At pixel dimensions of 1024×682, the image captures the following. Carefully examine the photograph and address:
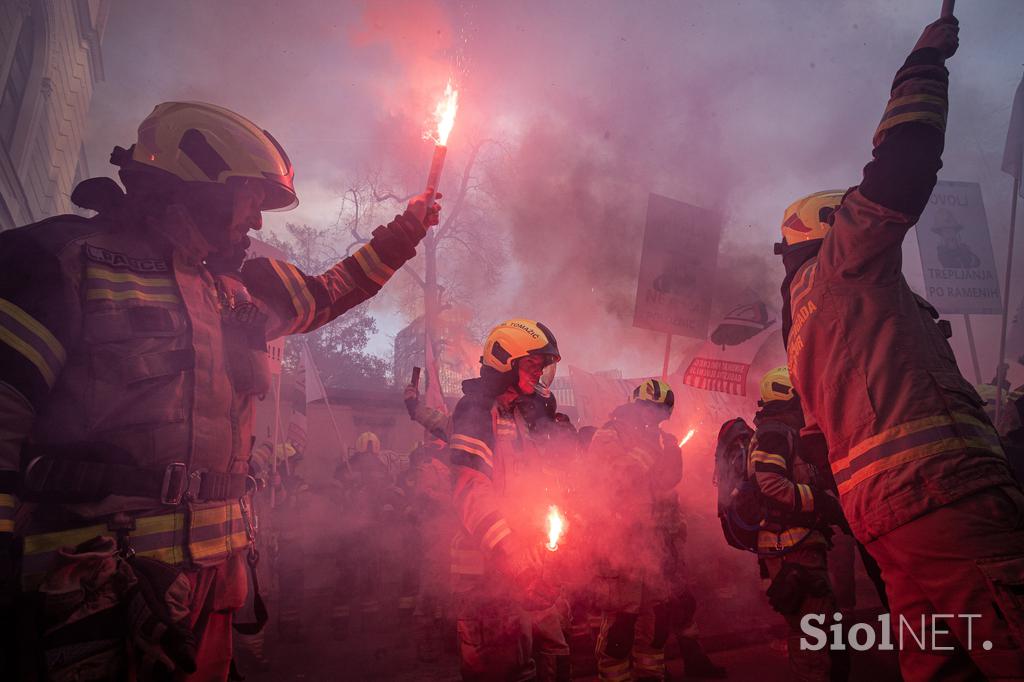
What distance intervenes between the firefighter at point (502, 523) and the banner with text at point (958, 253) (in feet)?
28.9

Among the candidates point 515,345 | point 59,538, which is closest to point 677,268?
point 515,345

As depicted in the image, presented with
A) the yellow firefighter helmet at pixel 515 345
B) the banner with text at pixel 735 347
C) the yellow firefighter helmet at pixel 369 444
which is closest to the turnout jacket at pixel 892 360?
the yellow firefighter helmet at pixel 515 345

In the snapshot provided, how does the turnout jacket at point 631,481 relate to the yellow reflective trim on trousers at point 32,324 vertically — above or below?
below

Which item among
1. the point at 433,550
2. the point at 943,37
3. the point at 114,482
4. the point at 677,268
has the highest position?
the point at 677,268

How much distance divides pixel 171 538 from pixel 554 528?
8.89 ft

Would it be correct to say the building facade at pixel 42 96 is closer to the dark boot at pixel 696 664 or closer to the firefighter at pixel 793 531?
the firefighter at pixel 793 531

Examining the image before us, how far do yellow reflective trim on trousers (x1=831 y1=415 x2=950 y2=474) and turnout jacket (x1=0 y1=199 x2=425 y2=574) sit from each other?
264 centimetres

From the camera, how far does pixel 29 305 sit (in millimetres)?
1927

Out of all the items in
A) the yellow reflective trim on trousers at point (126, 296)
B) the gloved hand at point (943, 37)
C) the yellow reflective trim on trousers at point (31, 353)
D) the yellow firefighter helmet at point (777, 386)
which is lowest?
the yellow reflective trim on trousers at point (31, 353)

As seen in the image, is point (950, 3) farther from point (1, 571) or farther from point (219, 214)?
point (1, 571)

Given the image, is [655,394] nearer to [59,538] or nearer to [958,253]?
[59,538]

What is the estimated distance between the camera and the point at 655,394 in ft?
22.3

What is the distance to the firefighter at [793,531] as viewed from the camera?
441 centimetres

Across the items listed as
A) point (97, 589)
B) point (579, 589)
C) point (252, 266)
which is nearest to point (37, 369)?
point (97, 589)
